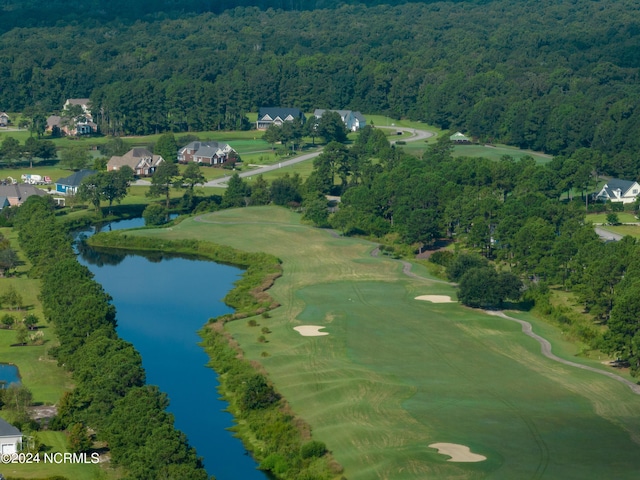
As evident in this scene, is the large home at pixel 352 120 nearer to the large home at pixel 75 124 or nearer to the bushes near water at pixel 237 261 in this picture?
the large home at pixel 75 124

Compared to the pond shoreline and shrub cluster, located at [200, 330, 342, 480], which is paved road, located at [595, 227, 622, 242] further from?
shrub cluster, located at [200, 330, 342, 480]

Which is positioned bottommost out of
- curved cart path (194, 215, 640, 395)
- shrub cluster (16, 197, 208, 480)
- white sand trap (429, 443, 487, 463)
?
curved cart path (194, 215, 640, 395)

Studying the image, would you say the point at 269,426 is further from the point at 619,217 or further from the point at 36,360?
the point at 619,217

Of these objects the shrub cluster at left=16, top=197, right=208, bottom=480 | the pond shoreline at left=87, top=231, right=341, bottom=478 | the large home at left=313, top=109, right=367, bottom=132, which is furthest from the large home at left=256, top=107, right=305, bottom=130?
the shrub cluster at left=16, top=197, right=208, bottom=480

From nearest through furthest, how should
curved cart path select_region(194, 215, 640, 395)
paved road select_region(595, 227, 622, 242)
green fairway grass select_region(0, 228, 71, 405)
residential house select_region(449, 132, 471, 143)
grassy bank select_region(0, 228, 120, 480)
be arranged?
1. grassy bank select_region(0, 228, 120, 480)
2. green fairway grass select_region(0, 228, 71, 405)
3. curved cart path select_region(194, 215, 640, 395)
4. paved road select_region(595, 227, 622, 242)
5. residential house select_region(449, 132, 471, 143)

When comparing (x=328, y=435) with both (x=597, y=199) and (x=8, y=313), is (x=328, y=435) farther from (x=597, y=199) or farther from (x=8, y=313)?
(x=597, y=199)

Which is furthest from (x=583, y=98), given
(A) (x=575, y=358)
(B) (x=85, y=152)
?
(A) (x=575, y=358)
